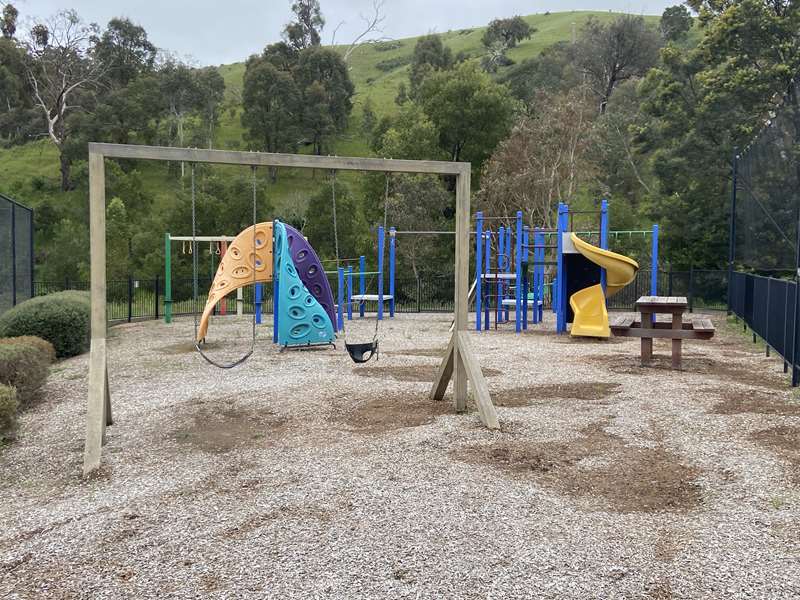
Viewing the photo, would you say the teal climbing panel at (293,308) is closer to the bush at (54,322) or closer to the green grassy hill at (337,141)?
the bush at (54,322)

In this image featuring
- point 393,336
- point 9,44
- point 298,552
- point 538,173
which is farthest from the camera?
point 9,44

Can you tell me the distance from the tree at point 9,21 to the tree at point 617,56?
117 ft

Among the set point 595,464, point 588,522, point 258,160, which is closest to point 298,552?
point 588,522

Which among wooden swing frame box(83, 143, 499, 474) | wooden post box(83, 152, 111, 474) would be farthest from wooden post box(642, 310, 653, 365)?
wooden post box(83, 152, 111, 474)

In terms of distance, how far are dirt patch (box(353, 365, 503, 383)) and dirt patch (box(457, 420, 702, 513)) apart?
3025 millimetres

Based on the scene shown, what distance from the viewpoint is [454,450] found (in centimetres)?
520

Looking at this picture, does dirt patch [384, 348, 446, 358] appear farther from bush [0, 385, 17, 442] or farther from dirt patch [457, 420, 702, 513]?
bush [0, 385, 17, 442]

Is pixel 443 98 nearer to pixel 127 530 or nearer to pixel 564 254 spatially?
pixel 564 254

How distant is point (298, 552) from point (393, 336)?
32.0 feet

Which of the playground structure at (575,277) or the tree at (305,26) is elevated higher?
the tree at (305,26)

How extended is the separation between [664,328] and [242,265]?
22.1 feet

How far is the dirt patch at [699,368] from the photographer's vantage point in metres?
8.29

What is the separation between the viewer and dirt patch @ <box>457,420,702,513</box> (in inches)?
165

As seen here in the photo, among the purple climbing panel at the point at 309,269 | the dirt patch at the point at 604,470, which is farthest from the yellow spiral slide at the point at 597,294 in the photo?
the dirt patch at the point at 604,470
